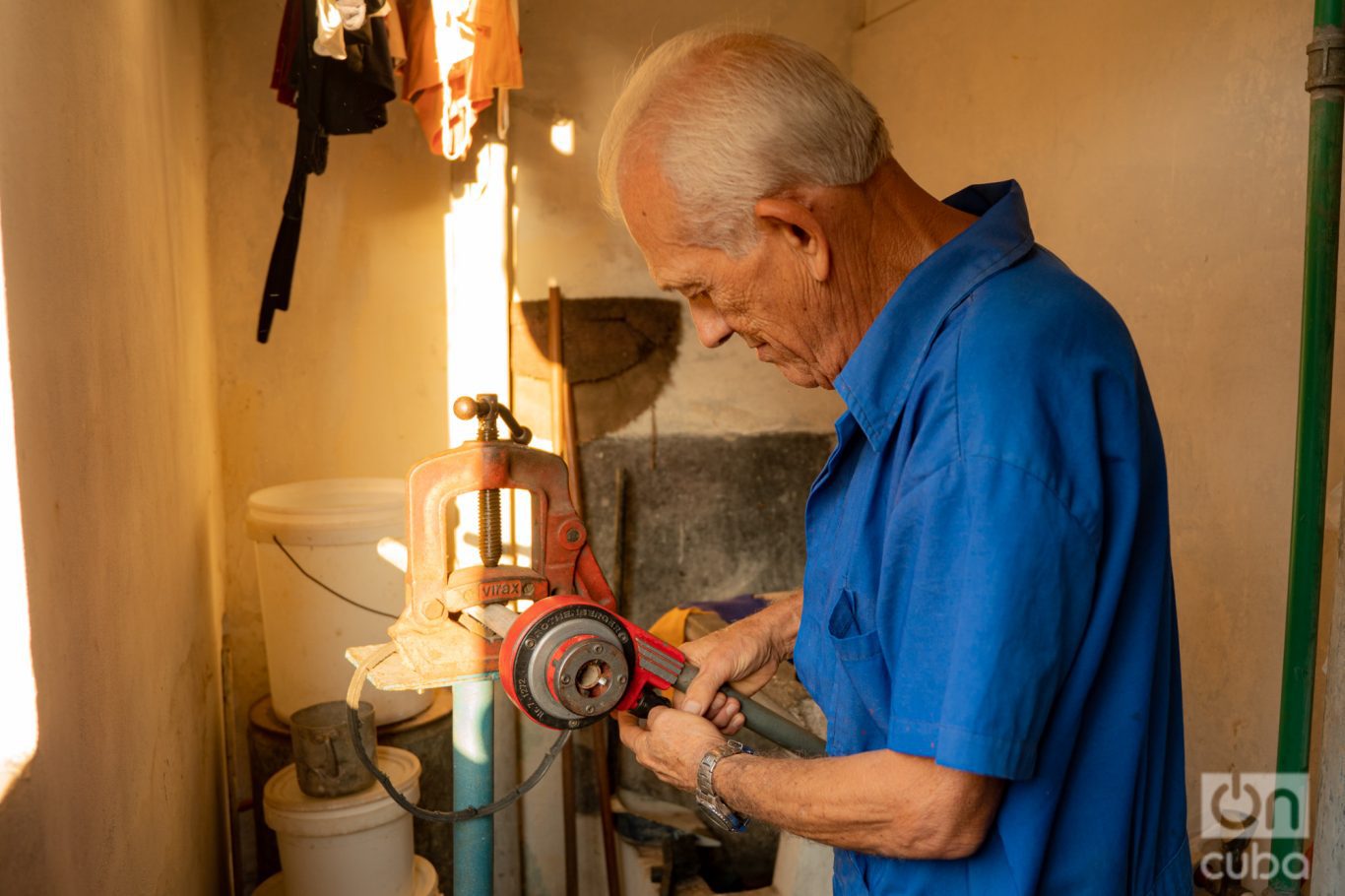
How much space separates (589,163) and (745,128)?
112 inches

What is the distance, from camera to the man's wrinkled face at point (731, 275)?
4.24 feet

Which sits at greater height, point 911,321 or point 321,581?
point 911,321

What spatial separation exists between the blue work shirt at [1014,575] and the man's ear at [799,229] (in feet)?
0.35

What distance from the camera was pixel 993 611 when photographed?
1000mm

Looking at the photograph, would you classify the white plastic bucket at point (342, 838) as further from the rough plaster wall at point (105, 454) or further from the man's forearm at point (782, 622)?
the man's forearm at point (782, 622)

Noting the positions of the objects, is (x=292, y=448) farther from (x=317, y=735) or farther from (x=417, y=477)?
(x=417, y=477)

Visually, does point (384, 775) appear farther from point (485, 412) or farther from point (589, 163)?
point (589, 163)

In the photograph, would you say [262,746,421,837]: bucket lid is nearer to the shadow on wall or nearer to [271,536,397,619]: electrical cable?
[271,536,397,619]: electrical cable

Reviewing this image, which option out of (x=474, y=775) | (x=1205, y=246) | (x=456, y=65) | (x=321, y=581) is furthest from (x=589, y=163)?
(x=474, y=775)

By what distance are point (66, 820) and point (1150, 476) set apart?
1.37m

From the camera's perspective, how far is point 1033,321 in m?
1.10

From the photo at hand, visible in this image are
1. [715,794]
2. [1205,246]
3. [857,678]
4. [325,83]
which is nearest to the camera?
[857,678]

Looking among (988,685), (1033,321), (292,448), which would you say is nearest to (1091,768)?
(988,685)

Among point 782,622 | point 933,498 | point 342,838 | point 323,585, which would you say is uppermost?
point 933,498
